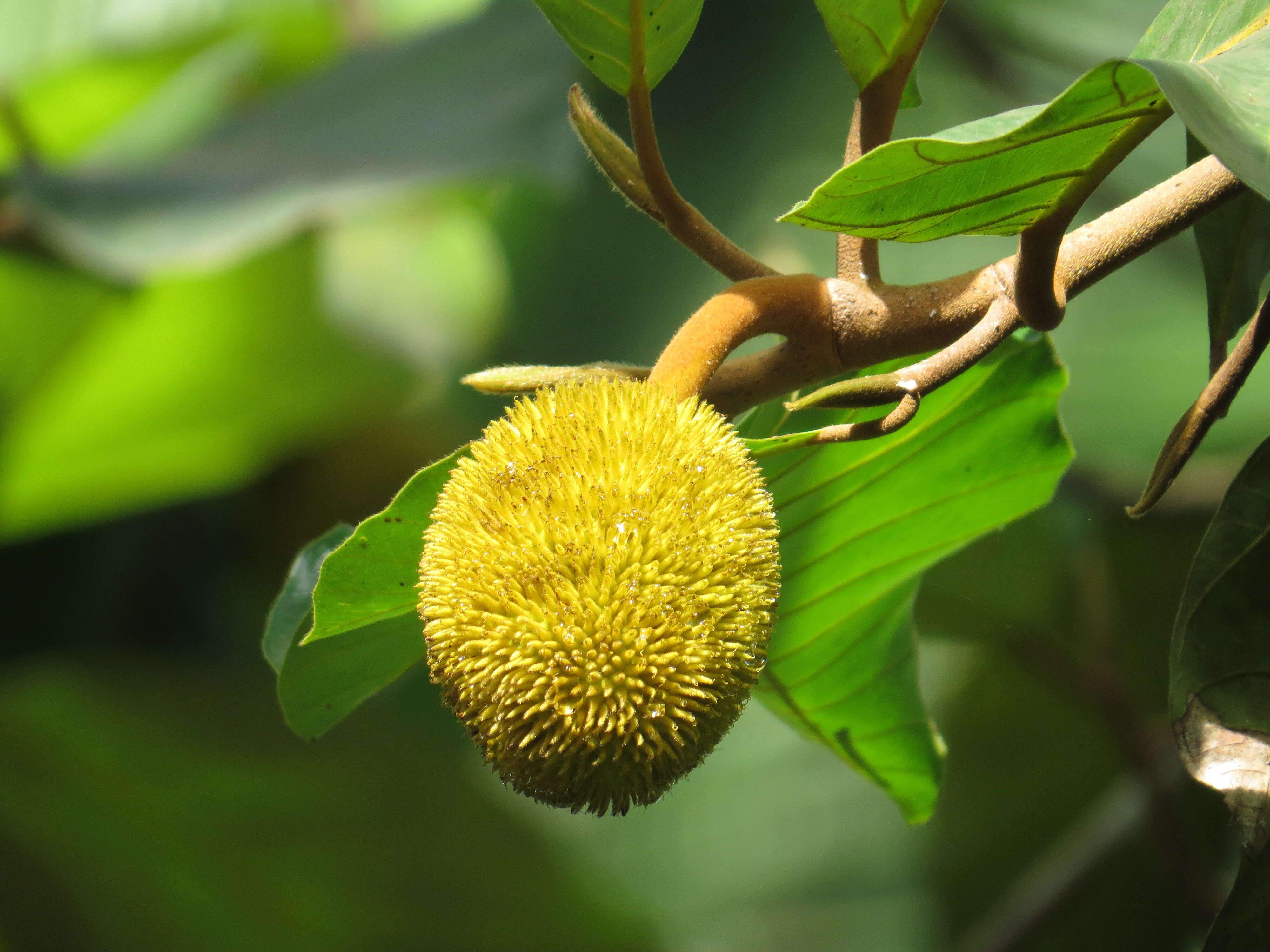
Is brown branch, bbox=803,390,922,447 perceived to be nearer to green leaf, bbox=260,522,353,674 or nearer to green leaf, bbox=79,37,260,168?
green leaf, bbox=260,522,353,674

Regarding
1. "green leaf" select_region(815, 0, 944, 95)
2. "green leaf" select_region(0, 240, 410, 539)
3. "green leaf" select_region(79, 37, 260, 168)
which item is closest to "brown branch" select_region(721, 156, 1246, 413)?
"green leaf" select_region(815, 0, 944, 95)

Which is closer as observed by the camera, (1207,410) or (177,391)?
(1207,410)

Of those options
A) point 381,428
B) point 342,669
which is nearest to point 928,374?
point 342,669

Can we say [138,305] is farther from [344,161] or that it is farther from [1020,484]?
[1020,484]

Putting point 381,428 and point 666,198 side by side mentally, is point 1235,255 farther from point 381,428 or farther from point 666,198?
point 381,428

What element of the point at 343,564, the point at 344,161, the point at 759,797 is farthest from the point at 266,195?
the point at 759,797

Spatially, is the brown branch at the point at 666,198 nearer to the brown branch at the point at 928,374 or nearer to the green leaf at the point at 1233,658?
the brown branch at the point at 928,374
